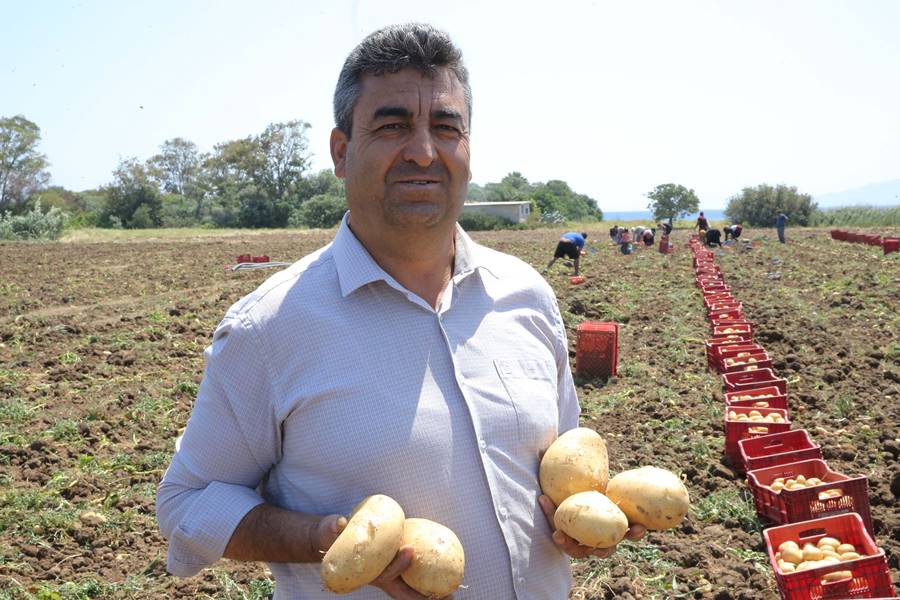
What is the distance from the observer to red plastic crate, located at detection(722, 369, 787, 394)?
6580 mm

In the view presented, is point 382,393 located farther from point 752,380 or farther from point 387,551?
point 752,380

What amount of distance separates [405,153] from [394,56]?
0.25m

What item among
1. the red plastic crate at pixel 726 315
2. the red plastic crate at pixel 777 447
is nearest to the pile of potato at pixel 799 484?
the red plastic crate at pixel 777 447

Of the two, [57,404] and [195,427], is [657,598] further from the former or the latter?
[57,404]

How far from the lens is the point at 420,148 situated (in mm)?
1877

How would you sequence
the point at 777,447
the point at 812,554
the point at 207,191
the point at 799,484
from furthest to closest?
the point at 207,191
the point at 777,447
the point at 799,484
the point at 812,554

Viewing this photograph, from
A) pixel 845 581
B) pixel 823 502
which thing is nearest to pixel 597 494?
pixel 845 581

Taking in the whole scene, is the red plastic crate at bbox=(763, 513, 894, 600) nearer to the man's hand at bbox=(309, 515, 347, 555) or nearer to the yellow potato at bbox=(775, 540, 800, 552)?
the yellow potato at bbox=(775, 540, 800, 552)

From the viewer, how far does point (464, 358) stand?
6.35 feet

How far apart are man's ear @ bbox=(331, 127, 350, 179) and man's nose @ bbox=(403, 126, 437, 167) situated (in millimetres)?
203

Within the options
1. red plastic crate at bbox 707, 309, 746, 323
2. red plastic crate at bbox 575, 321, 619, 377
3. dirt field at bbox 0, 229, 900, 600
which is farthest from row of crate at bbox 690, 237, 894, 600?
red plastic crate at bbox 707, 309, 746, 323

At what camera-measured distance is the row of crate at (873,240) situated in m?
19.7

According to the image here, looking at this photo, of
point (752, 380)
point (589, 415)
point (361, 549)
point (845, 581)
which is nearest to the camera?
point (361, 549)

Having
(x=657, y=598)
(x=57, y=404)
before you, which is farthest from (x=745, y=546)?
(x=57, y=404)
